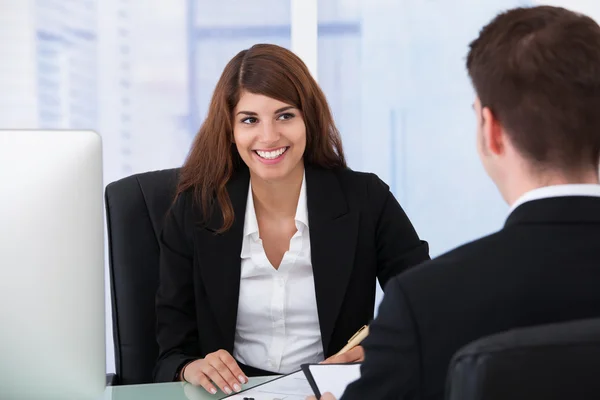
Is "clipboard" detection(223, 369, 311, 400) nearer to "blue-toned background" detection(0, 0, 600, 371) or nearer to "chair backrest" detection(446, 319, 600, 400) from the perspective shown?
"chair backrest" detection(446, 319, 600, 400)

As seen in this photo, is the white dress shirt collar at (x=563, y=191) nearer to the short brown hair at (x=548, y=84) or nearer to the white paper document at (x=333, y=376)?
the short brown hair at (x=548, y=84)

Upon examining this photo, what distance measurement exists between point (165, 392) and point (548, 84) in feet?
3.27

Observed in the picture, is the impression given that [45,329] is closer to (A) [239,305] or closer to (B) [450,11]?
(A) [239,305]

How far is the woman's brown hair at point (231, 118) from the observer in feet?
6.27

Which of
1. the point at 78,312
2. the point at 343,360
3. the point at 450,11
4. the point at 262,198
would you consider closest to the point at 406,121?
the point at 450,11

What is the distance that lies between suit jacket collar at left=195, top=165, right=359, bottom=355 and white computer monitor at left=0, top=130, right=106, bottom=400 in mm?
653

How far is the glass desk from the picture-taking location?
58.6 inches

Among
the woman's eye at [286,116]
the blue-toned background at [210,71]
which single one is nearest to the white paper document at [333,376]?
the woman's eye at [286,116]

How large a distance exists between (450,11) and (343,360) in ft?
8.93

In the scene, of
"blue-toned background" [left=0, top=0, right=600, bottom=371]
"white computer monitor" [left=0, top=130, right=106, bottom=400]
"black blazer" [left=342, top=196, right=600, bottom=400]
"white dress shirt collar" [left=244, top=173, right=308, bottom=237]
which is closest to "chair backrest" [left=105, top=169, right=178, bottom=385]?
"white dress shirt collar" [left=244, top=173, right=308, bottom=237]

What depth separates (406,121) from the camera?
154 inches

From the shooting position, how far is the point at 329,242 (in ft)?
6.36

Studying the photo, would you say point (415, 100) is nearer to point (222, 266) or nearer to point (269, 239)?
point (269, 239)

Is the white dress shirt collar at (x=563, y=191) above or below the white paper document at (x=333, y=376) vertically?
above
